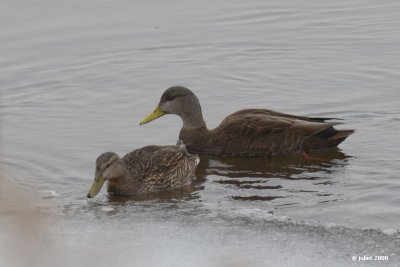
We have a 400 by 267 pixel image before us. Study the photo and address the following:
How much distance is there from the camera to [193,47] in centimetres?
1323

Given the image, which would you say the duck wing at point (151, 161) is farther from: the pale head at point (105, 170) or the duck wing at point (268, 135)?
the duck wing at point (268, 135)

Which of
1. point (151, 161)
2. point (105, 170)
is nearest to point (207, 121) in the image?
point (151, 161)

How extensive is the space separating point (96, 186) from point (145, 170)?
69 cm

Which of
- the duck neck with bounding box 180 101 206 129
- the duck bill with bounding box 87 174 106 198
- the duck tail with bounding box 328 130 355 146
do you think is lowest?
the duck bill with bounding box 87 174 106 198

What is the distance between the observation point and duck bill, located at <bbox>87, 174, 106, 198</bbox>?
832cm

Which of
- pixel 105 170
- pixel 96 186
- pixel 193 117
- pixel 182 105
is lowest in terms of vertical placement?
pixel 96 186

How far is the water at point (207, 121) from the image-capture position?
679 centimetres

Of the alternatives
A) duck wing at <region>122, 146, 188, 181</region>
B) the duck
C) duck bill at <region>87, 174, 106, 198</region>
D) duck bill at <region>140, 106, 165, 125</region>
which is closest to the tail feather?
the duck

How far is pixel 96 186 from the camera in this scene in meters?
8.39

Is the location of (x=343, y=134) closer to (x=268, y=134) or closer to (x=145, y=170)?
(x=268, y=134)

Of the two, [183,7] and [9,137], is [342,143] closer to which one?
[9,137]

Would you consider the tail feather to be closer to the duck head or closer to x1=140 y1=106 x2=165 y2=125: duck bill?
the duck head

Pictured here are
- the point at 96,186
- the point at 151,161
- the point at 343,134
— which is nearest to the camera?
the point at 96,186

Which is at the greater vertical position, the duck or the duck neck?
the duck neck
